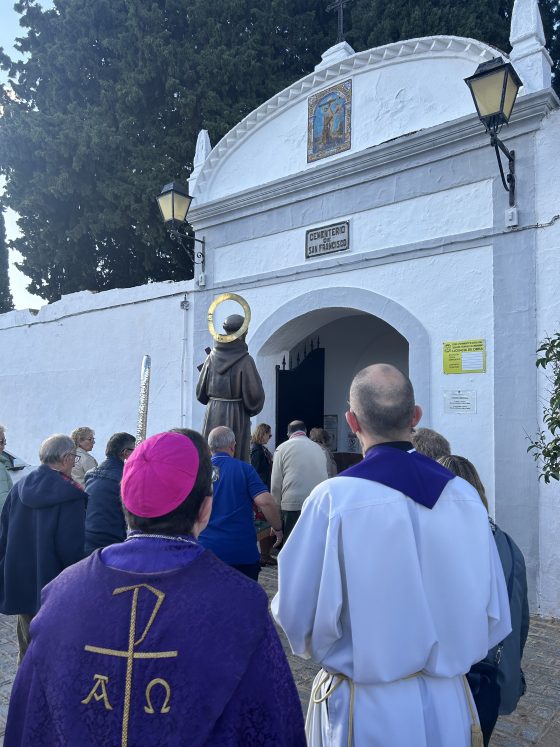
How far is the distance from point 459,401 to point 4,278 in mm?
16157

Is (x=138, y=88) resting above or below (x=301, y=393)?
above

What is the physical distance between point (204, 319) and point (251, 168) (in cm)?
232

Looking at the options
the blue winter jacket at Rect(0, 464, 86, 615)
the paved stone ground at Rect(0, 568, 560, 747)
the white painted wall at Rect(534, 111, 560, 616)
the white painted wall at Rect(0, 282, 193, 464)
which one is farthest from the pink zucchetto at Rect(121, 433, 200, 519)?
the white painted wall at Rect(0, 282, 193, 464)

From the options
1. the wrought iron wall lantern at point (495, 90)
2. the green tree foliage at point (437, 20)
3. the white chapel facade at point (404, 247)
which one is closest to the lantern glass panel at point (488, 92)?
the wrought iron wall lantern at point (495, 90)

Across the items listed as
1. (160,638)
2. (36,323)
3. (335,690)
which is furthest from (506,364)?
(36,323)

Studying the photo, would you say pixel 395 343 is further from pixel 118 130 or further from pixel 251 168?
pixel 118 130

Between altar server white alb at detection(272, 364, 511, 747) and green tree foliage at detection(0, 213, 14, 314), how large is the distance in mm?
18408

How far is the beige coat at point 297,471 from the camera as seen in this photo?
6.29 meters

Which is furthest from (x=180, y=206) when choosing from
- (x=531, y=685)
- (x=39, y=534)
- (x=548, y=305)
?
(x=531, y=685)

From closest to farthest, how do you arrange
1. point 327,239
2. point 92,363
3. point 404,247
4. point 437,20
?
point 404,247, point 327,239, point 92,363, point 437,20

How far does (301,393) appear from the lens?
9320mm

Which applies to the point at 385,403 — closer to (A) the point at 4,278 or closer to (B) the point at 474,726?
(B) the point at 474,726

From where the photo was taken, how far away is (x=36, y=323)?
1226cm

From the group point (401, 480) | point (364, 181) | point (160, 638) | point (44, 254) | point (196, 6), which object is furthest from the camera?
point (44, 254)
